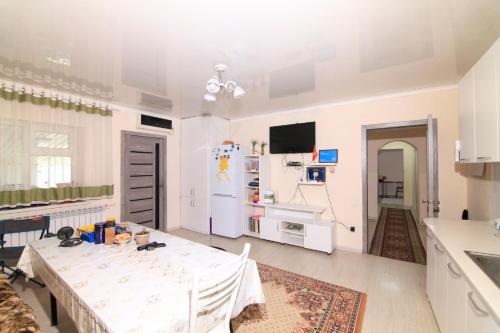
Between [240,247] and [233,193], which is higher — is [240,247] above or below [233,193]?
below

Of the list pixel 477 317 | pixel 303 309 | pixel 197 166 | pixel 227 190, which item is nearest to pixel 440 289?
pixel 477 317

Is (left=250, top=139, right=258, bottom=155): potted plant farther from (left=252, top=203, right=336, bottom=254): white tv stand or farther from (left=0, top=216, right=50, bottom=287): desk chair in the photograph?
(left=0, top=216, right=50, bottom=287): desk chair

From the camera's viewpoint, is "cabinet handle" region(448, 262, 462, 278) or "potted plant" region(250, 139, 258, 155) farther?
"potted plant" region(250, 139, 258, 155)

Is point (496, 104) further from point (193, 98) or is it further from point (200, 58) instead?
point (193, 98)

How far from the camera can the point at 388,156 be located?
990 centimetres

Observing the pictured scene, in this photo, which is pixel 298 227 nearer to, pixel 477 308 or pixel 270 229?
pixel 270 229

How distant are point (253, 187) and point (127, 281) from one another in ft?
10.2

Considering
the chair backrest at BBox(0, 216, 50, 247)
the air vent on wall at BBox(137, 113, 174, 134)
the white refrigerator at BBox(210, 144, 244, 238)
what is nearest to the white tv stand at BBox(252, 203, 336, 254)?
the white refrigerator at BBox(210, 144, 244, 238)

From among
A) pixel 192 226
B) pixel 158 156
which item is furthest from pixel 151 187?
pixel 192 226

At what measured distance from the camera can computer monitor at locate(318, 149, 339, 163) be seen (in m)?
3.62

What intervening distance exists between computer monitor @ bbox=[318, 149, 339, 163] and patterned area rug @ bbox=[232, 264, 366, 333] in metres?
1.94

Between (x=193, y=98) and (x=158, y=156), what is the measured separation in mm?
1699

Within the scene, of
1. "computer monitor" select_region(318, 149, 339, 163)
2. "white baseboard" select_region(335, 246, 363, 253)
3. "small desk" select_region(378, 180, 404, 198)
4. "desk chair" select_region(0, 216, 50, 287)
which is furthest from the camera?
"small desk" select_region(378, 180, 404, 198)

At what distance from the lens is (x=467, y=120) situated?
1941 mm
